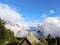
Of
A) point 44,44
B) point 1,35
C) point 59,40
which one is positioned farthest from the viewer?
point 59,40

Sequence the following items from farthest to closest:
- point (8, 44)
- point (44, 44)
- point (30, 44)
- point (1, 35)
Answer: point (8, 44) → point (30, 44) → point (44, 44) → point (1, 35)

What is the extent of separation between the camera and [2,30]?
60625 mm

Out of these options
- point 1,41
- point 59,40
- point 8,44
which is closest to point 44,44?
point 1,41

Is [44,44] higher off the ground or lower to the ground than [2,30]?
lower

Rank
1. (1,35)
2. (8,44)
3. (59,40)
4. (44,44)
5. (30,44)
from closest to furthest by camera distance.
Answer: (1,35) < (44,44) < (30,44) < (8,44) < (59,40)

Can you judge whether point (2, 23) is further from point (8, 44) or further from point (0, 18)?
point (8, 44)

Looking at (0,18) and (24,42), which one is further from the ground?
(0,18)

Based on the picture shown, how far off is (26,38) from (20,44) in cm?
311

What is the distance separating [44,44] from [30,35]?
12.7 m

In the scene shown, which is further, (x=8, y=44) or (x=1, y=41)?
(x=8, y=44)

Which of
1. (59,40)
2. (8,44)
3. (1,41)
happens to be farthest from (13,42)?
(59,40)

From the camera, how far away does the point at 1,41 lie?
203ft

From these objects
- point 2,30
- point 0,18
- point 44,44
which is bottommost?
point 44,44

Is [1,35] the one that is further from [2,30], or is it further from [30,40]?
[30,40]
